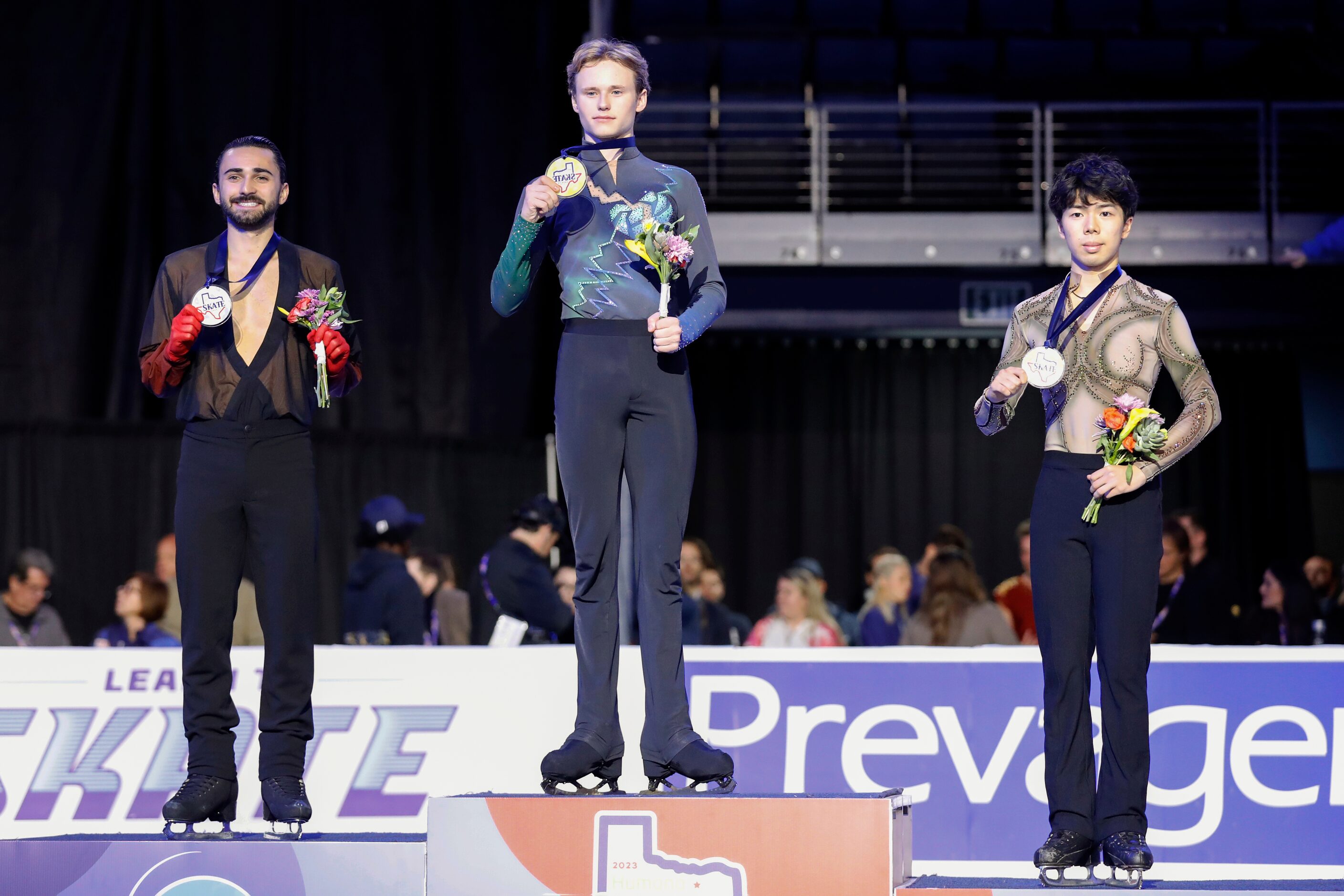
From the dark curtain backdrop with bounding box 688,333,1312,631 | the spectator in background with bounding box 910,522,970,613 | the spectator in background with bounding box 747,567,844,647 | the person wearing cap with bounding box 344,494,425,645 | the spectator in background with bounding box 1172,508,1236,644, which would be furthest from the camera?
the dark curtain backdrop with bounding box 688,333,1312,631

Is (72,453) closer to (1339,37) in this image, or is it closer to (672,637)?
(672,637)

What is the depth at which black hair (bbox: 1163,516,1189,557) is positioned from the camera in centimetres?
668

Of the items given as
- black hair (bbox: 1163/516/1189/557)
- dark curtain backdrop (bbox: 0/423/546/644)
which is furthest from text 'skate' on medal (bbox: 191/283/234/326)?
dark curtain backdrop (bbox: 0/423/546/644)

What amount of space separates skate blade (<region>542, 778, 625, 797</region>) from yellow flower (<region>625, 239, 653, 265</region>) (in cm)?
119

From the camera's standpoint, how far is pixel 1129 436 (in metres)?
3.27

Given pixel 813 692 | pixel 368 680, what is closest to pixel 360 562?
pixel 368 680

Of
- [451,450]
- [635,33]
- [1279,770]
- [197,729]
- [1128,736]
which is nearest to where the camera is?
[1128,736]

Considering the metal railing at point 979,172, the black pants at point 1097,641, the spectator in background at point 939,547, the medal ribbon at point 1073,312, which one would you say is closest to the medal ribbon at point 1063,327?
the medal ribbon at point 1073,312

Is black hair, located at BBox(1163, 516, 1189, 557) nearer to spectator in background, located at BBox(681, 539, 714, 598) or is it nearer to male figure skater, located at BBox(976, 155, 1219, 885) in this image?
spectator in background, located at BBox(681, 539, 714, 598)

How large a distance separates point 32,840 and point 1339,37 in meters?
11.6

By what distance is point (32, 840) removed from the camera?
3.41m

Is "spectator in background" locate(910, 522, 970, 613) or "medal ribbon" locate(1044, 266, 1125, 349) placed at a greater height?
"medal ribbon" locate(1044, 266, 1125, 349)

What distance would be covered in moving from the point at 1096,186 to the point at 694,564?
4.57m

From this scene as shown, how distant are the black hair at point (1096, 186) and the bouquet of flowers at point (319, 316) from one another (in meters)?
1.72
